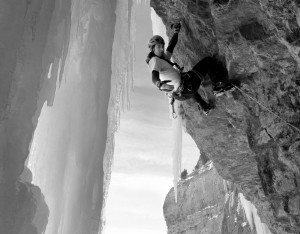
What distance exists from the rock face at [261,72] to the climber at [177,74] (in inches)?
9.8

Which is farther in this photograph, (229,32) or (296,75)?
(229,32)

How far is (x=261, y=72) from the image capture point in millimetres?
5266

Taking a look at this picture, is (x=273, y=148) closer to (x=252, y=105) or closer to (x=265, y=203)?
(x=252, y=105)

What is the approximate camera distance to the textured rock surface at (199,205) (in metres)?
21.1

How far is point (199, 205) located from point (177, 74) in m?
18.4

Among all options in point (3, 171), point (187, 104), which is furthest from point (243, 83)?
point (3, 171)

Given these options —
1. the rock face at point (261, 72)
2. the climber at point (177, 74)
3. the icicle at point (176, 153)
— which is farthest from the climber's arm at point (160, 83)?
the icicle at point (176, 153)

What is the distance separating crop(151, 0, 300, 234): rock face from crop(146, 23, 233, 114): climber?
25cm

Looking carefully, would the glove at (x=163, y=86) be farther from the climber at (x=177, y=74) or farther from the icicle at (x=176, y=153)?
the icicle at (x=176, y=153)

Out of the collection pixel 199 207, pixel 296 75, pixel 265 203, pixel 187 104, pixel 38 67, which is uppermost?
pixel 38 67

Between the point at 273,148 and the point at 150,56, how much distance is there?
2554 millimetres

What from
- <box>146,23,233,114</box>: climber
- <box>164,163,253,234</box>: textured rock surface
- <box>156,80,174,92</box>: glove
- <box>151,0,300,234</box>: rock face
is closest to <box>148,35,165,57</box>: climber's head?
<box>146,23,233,114</box>: climber

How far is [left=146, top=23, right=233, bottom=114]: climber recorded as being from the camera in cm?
529

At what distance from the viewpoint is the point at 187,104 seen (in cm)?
804
